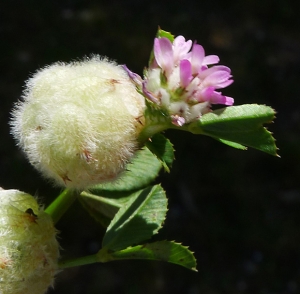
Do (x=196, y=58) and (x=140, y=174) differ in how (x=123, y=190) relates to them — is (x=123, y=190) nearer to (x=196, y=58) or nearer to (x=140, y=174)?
(x=140, y=174)

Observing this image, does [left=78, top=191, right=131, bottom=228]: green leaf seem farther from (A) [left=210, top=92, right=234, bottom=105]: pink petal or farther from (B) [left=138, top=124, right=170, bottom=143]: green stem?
(A) [left=210, top=92, right=234, bottom=105]: pink petal

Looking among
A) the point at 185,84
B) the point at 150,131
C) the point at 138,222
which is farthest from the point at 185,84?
the point at 138,222

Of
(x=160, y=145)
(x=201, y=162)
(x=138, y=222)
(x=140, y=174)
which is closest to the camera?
(x=160, y=145)

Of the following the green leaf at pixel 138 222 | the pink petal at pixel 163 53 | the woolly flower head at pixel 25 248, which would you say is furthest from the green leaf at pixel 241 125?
the woolly flower head at pixel 25 248

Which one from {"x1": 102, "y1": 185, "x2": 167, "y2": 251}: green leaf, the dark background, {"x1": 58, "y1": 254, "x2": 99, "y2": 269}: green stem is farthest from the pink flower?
the dark background

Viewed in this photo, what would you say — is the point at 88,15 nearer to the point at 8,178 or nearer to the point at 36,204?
the point at 8,178

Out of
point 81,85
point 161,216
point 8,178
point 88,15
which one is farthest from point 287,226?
point 81,85
